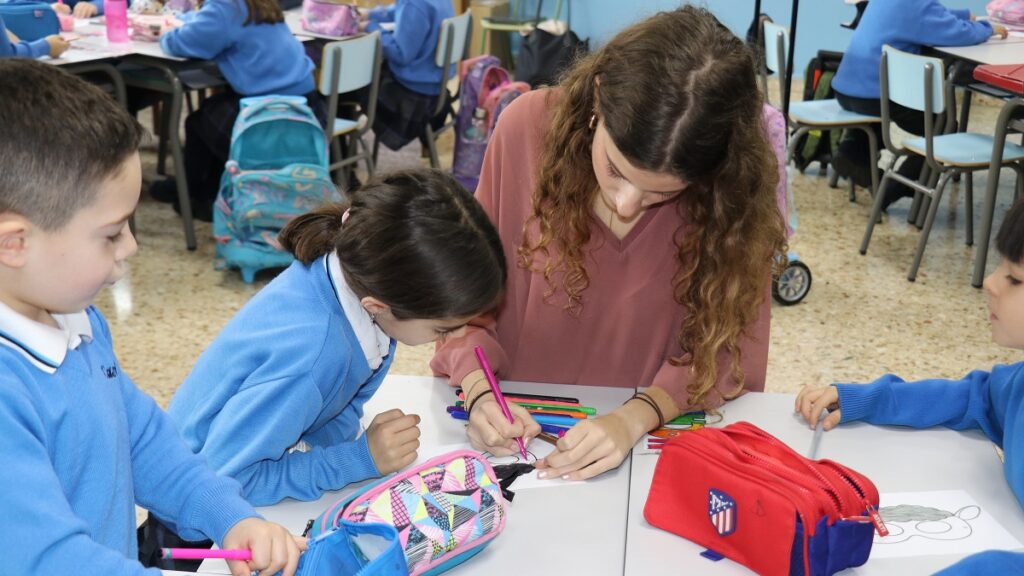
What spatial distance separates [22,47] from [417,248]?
113 inches

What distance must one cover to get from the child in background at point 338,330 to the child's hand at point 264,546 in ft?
0.44

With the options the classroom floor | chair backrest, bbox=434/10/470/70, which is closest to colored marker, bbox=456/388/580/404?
the classroom floor

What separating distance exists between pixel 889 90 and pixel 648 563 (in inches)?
133

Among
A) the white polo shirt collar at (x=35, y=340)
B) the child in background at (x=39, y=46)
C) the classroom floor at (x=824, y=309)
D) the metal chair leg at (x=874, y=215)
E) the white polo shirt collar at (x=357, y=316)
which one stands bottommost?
the classroom floor at (x=824, y=309)

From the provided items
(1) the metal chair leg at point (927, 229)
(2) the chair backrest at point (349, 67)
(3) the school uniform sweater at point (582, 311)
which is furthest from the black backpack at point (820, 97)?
(3) the school uniform sweater at point (582, 311)

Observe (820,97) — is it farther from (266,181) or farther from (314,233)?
(314,233)

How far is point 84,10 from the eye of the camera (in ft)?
14.9

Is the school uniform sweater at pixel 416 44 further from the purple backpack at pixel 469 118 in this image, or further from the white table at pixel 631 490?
the white table at pixel 631 490

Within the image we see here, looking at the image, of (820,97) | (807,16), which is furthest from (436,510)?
(807,16)

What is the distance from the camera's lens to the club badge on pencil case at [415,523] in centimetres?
111

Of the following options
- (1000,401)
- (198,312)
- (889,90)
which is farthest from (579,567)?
(889,90)

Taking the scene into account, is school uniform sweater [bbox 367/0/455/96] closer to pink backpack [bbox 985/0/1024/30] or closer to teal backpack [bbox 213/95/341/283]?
teal backpack [bbox 213/95/341/283]

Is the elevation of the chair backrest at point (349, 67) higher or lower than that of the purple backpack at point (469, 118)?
higher

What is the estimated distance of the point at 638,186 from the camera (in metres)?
1.45
